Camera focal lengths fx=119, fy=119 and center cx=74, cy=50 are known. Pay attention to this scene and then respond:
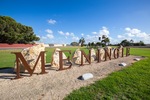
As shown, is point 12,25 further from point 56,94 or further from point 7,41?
point 56,94

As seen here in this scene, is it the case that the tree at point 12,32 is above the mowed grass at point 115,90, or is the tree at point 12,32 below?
above

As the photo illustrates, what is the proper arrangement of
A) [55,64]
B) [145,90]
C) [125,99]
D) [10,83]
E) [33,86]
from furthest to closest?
[55,64] → [10,83] → [33,86] → [145,90] → [125,99]

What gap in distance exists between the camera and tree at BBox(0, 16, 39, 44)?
36188 millimetres

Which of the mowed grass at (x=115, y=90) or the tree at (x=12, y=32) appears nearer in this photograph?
the mowed grass at (x=115, y=90)

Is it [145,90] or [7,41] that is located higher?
[7,41]

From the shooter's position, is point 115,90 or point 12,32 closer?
point 115,90

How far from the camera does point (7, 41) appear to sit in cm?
3800

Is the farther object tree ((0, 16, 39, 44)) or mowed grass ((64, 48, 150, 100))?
tree ((0, 16, 39, 44))

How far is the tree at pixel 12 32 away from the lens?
36.2 m

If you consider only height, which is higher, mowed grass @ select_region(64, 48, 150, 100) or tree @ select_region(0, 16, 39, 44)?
tree @ select_region(0, 16, 39, 44)

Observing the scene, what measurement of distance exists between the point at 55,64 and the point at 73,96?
4.86 metres

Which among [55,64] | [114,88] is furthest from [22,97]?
[55,64]

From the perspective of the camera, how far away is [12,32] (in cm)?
3681

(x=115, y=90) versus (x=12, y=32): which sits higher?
(x=12, y=32)
